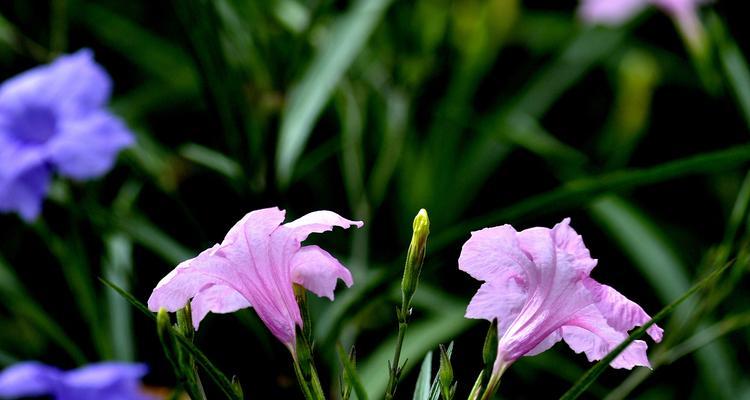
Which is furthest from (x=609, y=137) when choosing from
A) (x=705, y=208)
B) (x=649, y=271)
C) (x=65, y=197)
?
(x=65, y=197)

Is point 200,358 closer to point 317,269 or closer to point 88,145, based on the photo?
point 317,269

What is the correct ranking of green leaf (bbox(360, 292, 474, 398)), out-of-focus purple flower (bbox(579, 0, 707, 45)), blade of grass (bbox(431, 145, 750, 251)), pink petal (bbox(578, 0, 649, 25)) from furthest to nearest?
pink petal (bbox(578, 0, 649, 25)), out-of-focus purple flower (bbox(579, 0, 707, 45)), green leaf (bbox(360, 292, 474, 398)), blade of grass (bbox(431, 145, 750, 251))

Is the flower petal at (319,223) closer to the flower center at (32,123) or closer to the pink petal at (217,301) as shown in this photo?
the pink petal at (217,301)

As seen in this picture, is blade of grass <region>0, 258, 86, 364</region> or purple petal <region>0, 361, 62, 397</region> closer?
purple petal <region>0, 361, 62, 397</region>

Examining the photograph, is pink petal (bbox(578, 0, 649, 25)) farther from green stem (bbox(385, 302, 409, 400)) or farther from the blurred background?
green stem (bbox(385, 302, 409, 400))

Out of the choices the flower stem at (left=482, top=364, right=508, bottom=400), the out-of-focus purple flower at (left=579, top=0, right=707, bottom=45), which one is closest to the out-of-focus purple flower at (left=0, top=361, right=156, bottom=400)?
the flower stem at (left=482, top=364, right=508, bottom=400)

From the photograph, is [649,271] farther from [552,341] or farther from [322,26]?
[552,341]
